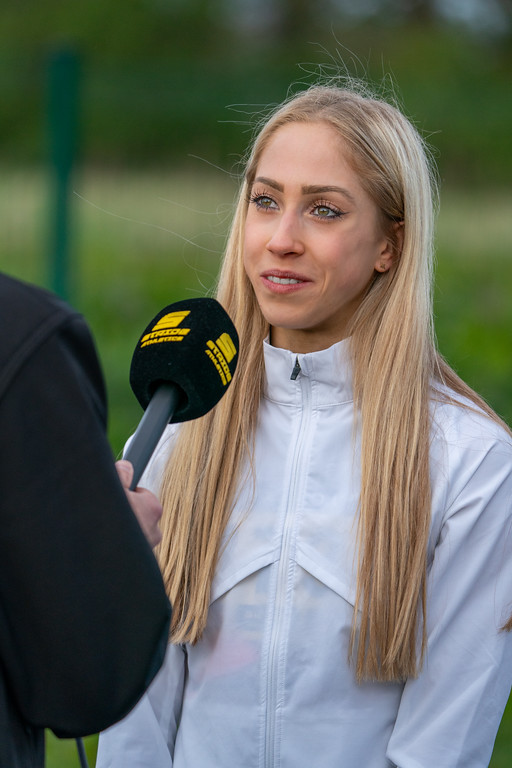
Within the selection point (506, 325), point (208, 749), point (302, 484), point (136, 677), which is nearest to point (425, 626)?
point (302, 484)

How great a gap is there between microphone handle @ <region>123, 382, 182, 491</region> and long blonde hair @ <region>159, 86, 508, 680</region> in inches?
22.5

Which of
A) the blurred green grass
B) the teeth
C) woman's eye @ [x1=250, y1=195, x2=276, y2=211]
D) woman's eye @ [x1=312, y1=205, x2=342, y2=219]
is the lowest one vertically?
the blurred green grass

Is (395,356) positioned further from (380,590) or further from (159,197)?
(159,197)

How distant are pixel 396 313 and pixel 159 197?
14.7 feet

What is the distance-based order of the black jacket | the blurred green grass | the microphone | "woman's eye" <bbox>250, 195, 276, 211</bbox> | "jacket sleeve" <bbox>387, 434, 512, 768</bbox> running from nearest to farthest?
the black jacket
the microphone
"jacket sleeve" <bbox>387, 434, 512, 768</bbox>
"woman's eye" <bbox>250, 195, 276, 211</bbox>
the blurred green grass

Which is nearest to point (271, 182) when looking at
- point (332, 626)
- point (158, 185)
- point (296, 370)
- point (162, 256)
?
point (296, 370)

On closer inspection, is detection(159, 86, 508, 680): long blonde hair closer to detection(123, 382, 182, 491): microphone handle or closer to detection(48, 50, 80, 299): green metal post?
detection(123, 382, 182, 491): microphone handle

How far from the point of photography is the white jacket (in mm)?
2182

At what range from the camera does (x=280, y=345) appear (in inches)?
97.0

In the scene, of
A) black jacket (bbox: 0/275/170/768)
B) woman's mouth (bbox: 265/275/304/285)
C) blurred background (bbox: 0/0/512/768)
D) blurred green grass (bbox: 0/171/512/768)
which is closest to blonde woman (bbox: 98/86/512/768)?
woman's mouth (bbox: 265/275/304/285)

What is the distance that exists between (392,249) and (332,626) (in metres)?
0.86

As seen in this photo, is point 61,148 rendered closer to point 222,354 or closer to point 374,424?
point 374,424

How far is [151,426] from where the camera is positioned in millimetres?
1758

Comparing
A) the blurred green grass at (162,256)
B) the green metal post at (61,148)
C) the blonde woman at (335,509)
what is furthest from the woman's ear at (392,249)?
the green metal post at (61,148)
